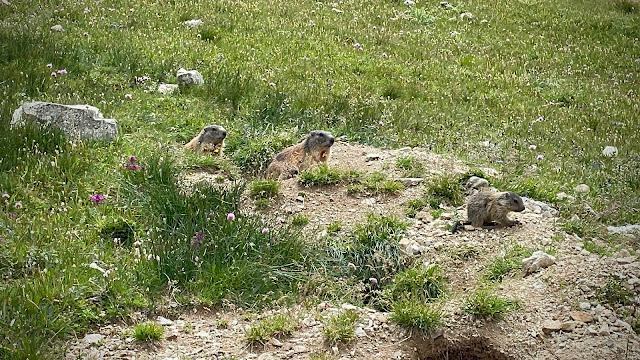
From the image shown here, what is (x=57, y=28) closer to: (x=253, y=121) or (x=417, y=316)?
(x=253, y=121)

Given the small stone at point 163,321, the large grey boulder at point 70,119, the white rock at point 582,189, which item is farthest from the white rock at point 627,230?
the large grey boulder at point 70,119

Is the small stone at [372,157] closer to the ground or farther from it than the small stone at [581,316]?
closer to the ground

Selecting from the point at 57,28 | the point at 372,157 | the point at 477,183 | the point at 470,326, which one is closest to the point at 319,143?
the point at 372,157

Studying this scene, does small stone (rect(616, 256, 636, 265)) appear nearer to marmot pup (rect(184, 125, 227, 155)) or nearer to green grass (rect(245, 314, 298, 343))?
green grass (rect(245, 314, 298, 343))

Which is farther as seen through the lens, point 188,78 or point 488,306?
point 188,78

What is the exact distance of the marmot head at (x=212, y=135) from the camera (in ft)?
33.0

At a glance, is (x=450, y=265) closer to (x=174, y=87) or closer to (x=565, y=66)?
(x=174, y=87)

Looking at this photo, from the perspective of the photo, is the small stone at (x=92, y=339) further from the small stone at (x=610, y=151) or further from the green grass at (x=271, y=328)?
the small stone at (x=610, y=151)

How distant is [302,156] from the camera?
998cm

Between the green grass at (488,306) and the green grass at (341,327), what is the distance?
1071 millimetres

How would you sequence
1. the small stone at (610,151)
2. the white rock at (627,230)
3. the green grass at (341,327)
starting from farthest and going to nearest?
the small stone at (610,151) < the white rock at (627,230) < the green grass at (341,327)

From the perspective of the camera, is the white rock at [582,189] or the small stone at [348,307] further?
the white rock at [582,189]

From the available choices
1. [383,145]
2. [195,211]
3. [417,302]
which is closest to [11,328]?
[195,211]

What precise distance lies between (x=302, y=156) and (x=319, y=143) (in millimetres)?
321
